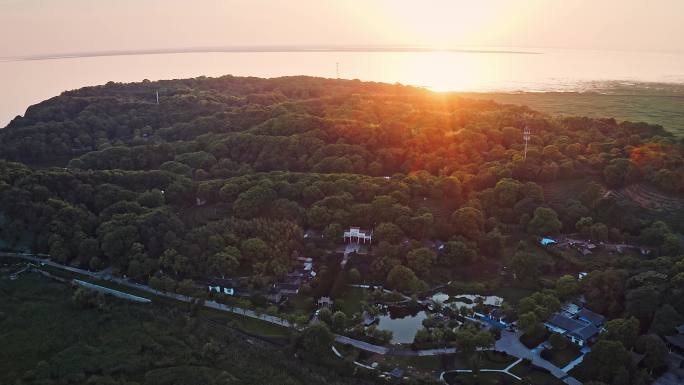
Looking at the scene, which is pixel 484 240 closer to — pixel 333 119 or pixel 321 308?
pixel 321 308

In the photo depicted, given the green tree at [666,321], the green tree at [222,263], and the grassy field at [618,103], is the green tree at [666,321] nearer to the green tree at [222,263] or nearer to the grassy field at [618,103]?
the green tree at [222,263]

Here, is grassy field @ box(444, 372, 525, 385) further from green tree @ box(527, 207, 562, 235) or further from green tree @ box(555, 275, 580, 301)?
green tree @ box(527, 207, 562, 235)

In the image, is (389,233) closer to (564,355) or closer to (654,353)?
(564,355)

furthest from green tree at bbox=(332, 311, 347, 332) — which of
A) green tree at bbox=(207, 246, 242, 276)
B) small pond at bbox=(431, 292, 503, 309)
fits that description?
green tree at bbox=(207, 246, 242, 276)

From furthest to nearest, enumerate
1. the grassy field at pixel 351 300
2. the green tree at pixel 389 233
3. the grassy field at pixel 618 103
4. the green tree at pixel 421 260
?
the grassy field at pixel 618 103
the green tree at pixel 389 233
the green tree at pixel 421 260
the grassy field at pixel 351 300

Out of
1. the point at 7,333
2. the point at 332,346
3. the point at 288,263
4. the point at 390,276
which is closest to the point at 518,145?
the point at 390,276

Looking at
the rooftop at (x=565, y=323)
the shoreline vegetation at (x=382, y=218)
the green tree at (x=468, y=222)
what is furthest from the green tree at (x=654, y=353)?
the green tree at (x=468, y=222)
